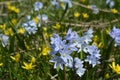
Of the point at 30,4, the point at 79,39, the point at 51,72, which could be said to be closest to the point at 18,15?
the point at 30,4

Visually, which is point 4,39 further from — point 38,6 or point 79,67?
point 38,6

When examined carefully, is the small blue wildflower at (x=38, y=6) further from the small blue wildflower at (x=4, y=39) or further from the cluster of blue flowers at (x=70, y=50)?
the cluster of blue flowers at (x=70, y=50)

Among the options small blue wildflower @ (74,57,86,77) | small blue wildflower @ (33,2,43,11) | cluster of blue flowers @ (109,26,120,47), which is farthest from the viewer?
small blue wildflower @ (33,2,43,11)

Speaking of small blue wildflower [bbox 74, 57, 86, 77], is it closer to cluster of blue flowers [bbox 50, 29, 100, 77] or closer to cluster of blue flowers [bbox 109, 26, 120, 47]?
cluster of blue flowers [bbox 50, 29, 100, 77]

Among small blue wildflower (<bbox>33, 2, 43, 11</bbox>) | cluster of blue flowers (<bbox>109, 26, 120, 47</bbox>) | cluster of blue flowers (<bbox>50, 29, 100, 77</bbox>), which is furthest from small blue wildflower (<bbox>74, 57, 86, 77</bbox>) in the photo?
small blue wildflower (<bbox>33, 2, 43, 11</bbox>)

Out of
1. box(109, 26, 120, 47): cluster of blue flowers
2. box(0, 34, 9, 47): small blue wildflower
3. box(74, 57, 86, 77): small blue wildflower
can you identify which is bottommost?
box(0, 34, 9, 47): small blue wildflower

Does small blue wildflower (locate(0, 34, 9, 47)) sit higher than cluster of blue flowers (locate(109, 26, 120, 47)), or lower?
lower

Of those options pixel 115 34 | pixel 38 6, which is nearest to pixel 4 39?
pixel 115 34

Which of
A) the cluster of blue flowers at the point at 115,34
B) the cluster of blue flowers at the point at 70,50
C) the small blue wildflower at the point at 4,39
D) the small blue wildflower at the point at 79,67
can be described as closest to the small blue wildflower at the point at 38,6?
the small blue wildflower at the point at 4,39

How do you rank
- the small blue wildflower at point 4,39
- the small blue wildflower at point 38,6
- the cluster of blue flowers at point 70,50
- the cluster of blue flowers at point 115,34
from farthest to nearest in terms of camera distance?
the small blue wildflower at point 38,6 → the small blue wildflower at point 4,39 → the cluster of blue flowers at point 115,34 → the cluster of blue flowers at point 70,50

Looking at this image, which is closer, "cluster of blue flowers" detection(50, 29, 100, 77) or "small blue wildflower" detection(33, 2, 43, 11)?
"cluster of blue flowers" detection(50, 29, 100, 77)
